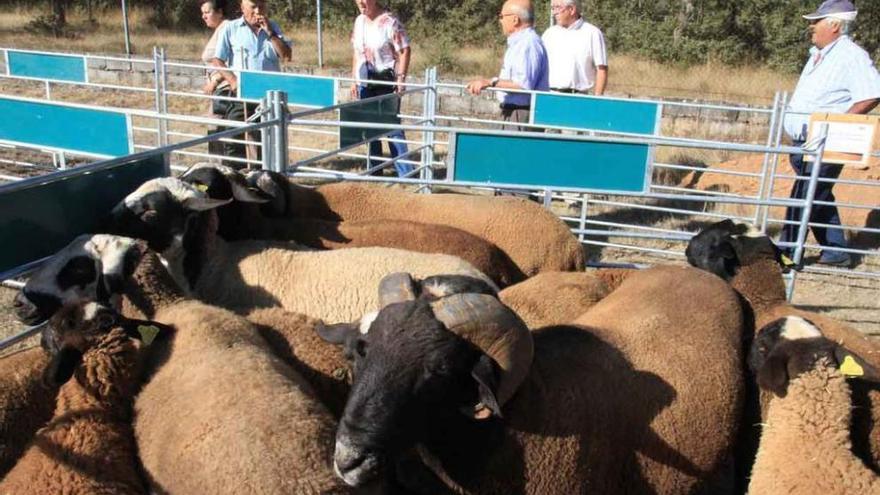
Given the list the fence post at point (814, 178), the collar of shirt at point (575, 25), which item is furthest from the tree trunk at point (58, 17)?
the fence post at point (814, 178)

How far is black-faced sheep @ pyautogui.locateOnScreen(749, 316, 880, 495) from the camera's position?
2.83 meters

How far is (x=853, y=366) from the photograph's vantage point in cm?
299

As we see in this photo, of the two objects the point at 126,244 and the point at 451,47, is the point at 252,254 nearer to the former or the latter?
the point at 126,244

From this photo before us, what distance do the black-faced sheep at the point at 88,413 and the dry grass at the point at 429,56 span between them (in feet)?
→ 48.0

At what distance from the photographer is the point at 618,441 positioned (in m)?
2.96

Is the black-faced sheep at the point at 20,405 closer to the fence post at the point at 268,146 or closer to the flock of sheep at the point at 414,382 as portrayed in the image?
the flock of sheep at the point at 414,382

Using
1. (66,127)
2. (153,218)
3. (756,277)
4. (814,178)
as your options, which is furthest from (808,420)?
(66,127)

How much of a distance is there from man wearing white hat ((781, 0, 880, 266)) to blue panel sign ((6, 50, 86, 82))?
32.6 ft

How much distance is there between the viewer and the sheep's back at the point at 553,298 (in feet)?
12.2

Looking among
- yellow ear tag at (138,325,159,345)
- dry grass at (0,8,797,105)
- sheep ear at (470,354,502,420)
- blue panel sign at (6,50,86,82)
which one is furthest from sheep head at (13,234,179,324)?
dry grass at (0,8,797,105)

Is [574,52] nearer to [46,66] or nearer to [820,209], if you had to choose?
[820,209]

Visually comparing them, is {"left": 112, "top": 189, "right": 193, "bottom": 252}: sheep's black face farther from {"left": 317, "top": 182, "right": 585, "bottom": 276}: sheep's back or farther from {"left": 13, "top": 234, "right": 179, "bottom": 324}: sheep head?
{"left": 317, "top": 182, "right": 585, "bottom": 276}: sheep's back

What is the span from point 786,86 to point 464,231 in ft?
51.3

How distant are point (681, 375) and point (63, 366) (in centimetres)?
245
